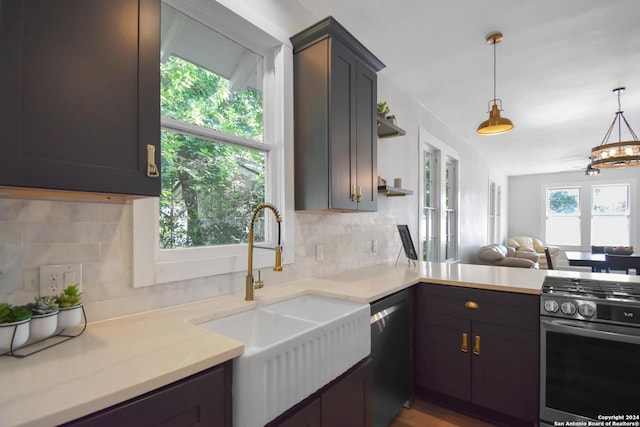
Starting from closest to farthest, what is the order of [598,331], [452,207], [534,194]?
[598,331]
[452,207]
[534,194]

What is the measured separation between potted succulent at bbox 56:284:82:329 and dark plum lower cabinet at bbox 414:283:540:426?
184cm

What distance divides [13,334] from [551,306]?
2.22 m

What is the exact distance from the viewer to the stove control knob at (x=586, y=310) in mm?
1580

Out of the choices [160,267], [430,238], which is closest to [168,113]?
[160,267]

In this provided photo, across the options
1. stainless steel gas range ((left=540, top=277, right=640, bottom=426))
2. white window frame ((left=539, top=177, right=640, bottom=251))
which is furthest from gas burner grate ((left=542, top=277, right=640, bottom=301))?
white window frame ((left=539, top=177, right=640, bottom=251))

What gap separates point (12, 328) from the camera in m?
0.81

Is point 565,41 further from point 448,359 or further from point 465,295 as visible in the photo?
point 448,359

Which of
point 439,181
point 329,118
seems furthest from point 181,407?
point 439,181

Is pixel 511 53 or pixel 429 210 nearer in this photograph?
pixel 511 53

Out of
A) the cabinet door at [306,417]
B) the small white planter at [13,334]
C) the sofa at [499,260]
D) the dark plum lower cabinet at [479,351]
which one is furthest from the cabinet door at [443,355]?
the sofa at [499,260]

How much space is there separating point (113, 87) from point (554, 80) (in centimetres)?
376

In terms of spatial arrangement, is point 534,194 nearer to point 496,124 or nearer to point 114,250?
point 496,124

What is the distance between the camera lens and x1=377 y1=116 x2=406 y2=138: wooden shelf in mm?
2492

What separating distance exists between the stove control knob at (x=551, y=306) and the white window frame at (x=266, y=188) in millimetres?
1426
